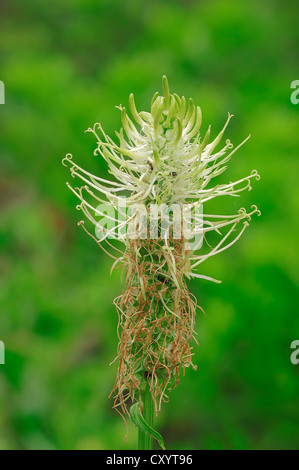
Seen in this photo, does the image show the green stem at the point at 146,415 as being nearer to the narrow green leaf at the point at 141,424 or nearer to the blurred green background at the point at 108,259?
the narrow green leaf at the point at 141,424

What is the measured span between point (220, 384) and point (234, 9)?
243cm

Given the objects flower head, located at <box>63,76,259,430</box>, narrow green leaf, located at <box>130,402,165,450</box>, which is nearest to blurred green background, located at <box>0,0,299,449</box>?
flower head, located at <box>63,76,259,430</box>

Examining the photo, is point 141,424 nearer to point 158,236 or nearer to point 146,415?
point 146,415

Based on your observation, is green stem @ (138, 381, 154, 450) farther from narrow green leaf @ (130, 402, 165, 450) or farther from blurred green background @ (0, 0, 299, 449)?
blurred green background @ (0, 0, 299, 449)

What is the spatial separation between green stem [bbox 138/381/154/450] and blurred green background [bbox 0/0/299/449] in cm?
36

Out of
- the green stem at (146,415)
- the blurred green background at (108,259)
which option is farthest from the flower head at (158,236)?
the blurred green background at (108,259)

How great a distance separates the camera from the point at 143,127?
610 millimetres

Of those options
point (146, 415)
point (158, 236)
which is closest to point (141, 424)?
point (146, 415)

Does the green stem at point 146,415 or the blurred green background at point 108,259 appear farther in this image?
the blurred green background at point 108,259

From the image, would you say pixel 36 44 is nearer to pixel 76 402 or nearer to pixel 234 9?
pixel 234 9

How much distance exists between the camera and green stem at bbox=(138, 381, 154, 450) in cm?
56

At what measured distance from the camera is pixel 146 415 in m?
0.58

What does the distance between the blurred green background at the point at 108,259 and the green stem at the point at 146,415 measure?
36 centimetres

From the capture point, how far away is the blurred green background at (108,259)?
1.81 m
